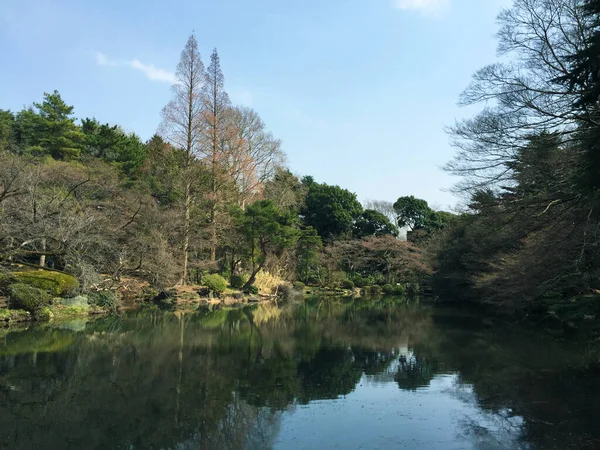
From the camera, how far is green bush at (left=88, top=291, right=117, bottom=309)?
52.9 feet

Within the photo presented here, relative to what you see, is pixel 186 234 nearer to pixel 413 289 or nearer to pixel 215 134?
pixel 215 134

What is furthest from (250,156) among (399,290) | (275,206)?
(399,290)

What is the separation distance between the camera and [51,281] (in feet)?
47.3

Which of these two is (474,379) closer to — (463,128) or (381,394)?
(381,394)

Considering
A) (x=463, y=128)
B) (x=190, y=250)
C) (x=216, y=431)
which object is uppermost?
(x=463, y=128)

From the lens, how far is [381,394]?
7062 mm

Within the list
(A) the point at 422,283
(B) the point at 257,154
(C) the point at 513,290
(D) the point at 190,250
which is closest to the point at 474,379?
(C) the point at 513,290

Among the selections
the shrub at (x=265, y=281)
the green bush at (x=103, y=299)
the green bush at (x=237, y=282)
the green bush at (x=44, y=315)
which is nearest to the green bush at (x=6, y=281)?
the green bush at (x=44, y=315)

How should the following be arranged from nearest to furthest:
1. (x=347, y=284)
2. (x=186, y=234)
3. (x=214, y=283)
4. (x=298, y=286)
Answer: (x=186, y=234), (x=214, y=283), (x=298, y=286), (x=347, y=284)

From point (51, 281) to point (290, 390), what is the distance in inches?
417

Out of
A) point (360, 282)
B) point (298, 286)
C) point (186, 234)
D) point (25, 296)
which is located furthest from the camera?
point (360, 282)

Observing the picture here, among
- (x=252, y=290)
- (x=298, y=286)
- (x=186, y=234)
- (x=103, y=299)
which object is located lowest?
(x=103, y=299)

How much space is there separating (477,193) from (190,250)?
16.8 m

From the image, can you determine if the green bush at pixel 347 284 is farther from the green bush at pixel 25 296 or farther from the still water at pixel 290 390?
the green bush at pixel 25 296
